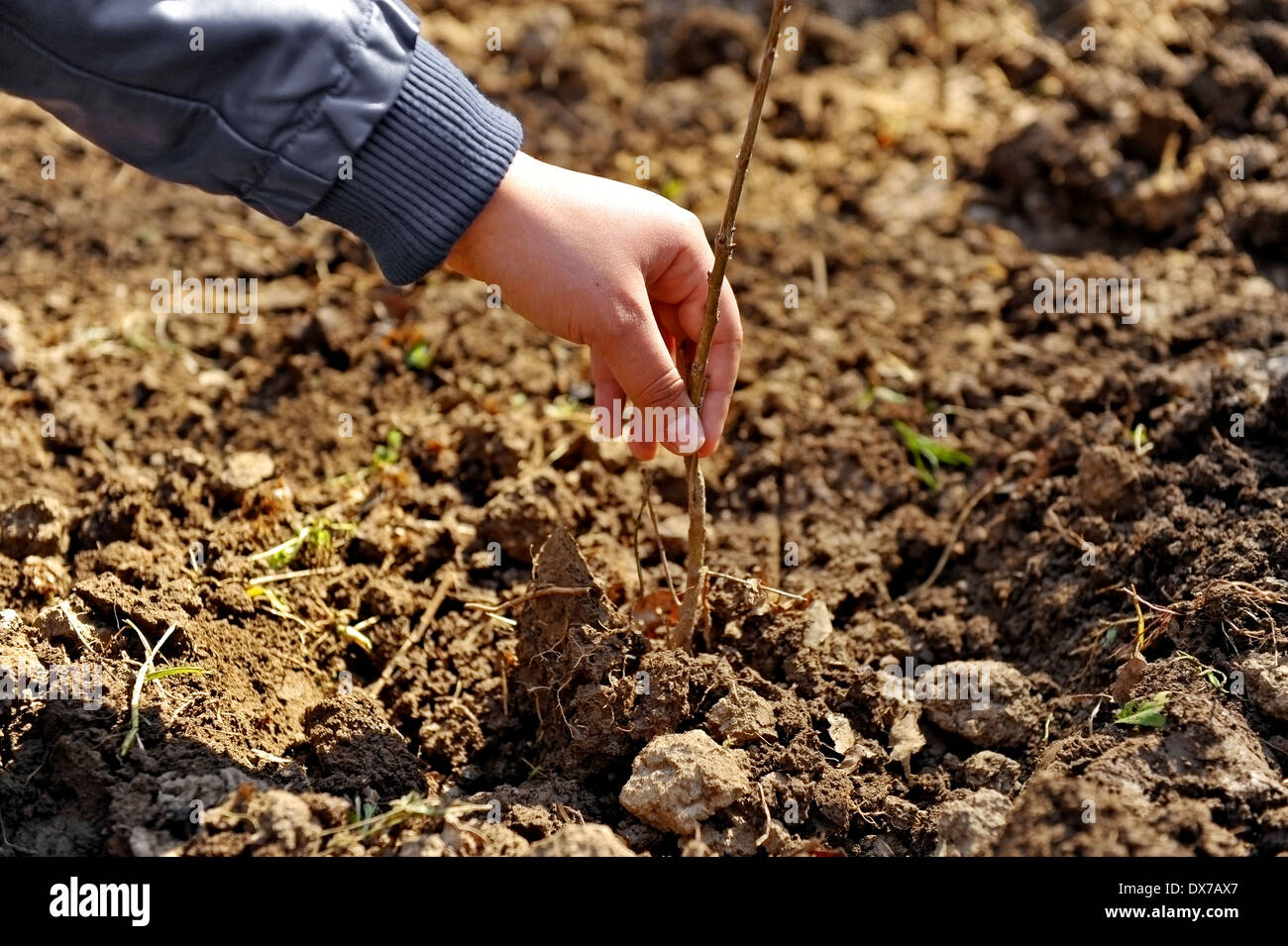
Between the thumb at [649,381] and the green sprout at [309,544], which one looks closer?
the thumb at [649,381]

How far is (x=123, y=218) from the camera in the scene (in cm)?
389

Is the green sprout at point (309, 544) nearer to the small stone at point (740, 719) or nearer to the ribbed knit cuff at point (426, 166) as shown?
the ribbed knit cuff at point (426, 166)

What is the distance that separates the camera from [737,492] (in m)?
3.17

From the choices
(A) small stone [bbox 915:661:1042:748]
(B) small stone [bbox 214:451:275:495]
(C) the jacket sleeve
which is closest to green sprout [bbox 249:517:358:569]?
(B) small stone [bbox 214:451:275:495]

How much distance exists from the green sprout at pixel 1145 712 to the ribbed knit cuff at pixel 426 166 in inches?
60.0

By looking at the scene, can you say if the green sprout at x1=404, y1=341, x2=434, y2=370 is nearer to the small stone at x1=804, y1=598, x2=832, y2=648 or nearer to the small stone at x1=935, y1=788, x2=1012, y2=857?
the small stone at x1=804, y1=598, x2=832, y2=648

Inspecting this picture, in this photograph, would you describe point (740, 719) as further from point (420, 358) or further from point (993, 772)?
point (420, 358)

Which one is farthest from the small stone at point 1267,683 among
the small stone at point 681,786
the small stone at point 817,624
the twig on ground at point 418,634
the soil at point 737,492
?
the twig on ground at point 418,634

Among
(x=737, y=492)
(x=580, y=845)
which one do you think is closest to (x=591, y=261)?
(x=580, y=845)

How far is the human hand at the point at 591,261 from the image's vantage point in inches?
85.0

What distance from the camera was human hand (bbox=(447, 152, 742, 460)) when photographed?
216cm

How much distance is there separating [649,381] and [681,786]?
29.3 inches
